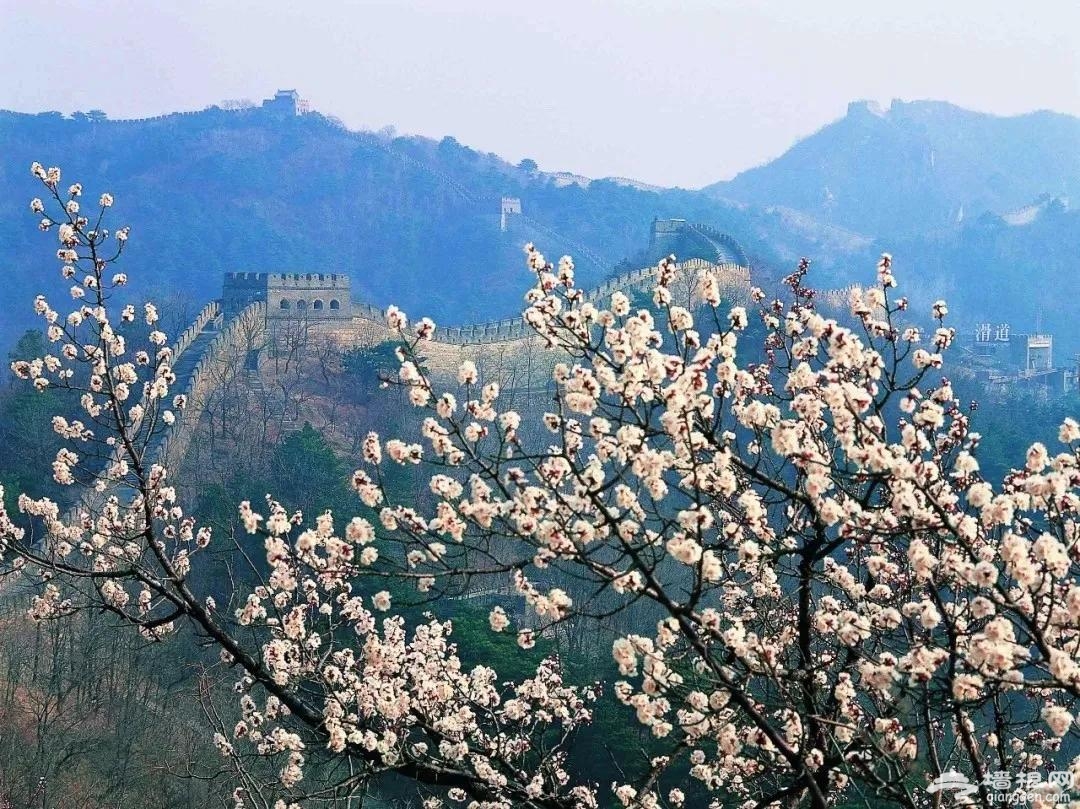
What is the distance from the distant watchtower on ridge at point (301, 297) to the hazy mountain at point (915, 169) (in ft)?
239

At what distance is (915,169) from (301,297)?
83.5 metres

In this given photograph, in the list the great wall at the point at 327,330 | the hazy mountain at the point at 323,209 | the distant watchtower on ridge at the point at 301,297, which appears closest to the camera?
the great wall at the point at 327,330

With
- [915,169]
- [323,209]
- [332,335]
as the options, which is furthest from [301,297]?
[915,169]

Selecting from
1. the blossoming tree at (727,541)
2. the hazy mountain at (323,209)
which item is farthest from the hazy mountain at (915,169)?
the blossoming tree at (727,541)

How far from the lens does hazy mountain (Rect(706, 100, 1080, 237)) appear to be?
104188 millimetres

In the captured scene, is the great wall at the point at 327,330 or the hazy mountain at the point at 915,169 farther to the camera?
the hazy mountain at the point at 915,169

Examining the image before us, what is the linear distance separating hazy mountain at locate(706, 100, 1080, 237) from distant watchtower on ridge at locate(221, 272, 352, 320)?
72.9 meters

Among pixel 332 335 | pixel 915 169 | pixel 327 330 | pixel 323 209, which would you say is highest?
pixel 915 169

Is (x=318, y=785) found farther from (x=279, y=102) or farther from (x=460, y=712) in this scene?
(x=279, y=102)

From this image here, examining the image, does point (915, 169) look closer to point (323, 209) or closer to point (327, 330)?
point (323, 209)

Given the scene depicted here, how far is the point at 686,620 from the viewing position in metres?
3.78

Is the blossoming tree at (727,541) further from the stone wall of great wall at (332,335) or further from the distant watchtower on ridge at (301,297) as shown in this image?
the distant watchtower on ridge at (301,297)

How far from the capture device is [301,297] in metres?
33.8

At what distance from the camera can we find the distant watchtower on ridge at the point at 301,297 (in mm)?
33688
